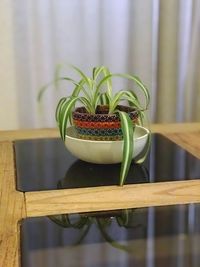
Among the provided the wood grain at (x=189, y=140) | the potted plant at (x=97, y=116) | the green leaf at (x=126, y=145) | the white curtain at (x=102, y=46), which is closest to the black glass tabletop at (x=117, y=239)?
the green leaf at (x=126, y=145)

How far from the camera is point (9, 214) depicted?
658 mm

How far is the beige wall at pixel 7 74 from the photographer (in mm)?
1823

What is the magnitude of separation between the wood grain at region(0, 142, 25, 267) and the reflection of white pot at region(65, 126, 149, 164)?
155 mm

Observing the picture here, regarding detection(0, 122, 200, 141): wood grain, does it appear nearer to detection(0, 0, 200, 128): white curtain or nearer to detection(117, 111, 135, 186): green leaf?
detection(117, 111, 135, 186): green leaf

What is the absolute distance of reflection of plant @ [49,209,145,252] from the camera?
623 millimetres

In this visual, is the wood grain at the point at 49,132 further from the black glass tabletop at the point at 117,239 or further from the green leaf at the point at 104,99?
the black glass tabletop at the point at 117,239

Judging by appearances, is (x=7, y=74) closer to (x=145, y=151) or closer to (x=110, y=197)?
(x=145, y=151)

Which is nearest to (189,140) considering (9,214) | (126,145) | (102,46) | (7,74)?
(126,145)

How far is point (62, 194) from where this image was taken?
2.45 ft

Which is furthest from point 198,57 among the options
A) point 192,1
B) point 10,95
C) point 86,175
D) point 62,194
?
point 62,194

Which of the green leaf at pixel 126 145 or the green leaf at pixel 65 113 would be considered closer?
the green leaf at pixel 126 145

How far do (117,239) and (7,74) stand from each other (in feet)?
4.72

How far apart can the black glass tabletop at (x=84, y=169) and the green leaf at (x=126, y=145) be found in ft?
0.13

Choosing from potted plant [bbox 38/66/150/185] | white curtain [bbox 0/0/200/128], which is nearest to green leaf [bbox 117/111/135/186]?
potted plant [bbox 38/66/150/185]
